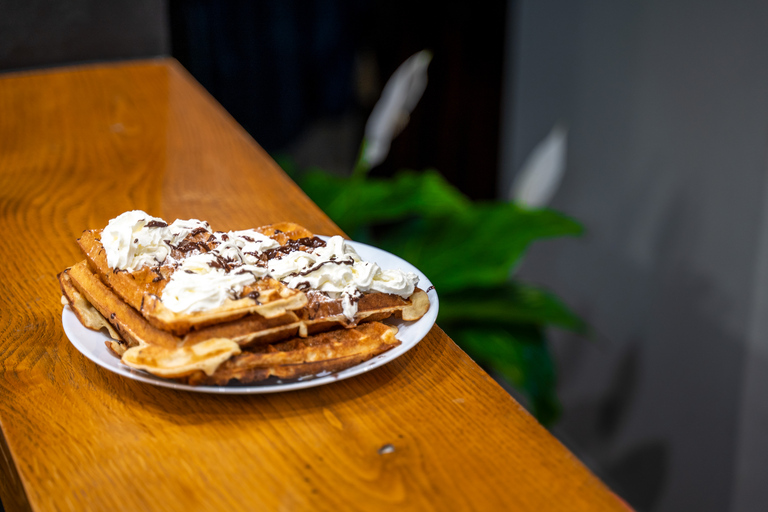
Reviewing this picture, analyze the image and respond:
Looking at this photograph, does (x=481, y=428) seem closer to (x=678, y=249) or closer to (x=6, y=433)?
(x=6, y=433)

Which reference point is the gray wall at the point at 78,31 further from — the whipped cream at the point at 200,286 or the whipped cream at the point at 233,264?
the whipped cream at the point at 200,286

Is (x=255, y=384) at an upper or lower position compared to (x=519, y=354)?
upper

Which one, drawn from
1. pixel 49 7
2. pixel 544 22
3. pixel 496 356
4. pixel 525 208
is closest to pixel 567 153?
pixel 544 22

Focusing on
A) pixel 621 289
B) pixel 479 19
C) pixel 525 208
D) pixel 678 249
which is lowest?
pixel 621 289

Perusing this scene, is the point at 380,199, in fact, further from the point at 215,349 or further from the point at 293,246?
the point at 215,349

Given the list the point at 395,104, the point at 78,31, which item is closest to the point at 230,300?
the point at 395,104

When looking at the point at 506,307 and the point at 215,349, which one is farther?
the point at 506,307
